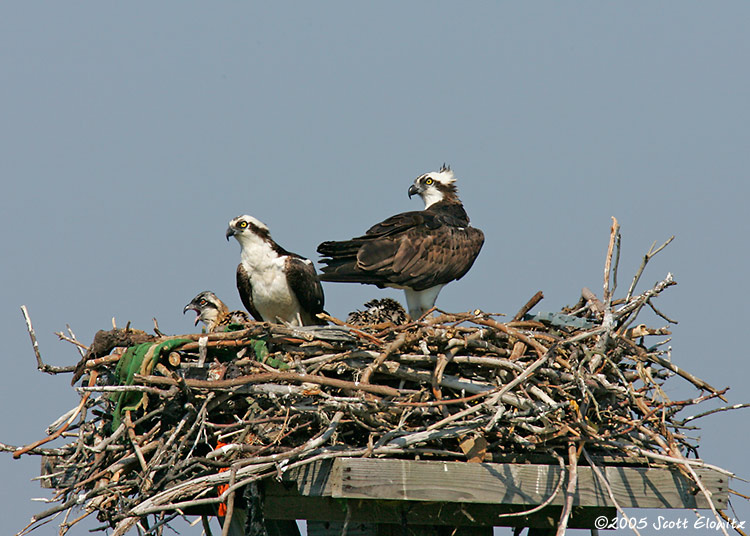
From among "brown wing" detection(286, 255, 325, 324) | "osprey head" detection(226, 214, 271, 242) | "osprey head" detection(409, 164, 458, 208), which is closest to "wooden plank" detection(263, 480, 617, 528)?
"brown wing" detection(286, 255, 325, 324)

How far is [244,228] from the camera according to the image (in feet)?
27.6

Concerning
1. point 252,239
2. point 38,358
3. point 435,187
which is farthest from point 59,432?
point 435,187

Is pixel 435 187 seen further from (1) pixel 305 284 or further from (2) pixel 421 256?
(1) pixel 305 284

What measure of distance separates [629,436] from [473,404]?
95 cm

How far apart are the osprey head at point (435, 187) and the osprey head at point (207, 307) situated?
2641 millimetres

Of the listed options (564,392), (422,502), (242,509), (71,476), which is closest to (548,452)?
(564,392)

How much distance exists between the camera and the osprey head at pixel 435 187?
10078 mm

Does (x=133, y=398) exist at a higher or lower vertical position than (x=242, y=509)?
higher

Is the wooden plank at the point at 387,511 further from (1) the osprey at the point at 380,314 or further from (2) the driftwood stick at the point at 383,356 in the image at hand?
(1) the osprey at the point at 380,314

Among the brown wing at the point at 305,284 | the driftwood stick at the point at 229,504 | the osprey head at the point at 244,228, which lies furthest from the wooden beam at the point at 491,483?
the osprey head at the point at 244,228

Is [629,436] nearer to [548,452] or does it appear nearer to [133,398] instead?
[548,452]

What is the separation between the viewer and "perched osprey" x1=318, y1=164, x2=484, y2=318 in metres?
7.98

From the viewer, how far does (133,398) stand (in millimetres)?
5914

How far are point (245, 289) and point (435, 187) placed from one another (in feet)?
8.70
